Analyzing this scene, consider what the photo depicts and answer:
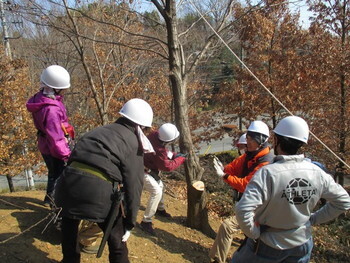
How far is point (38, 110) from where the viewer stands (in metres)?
3.34

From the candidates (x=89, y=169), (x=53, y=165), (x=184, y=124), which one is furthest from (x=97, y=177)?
(x=184, y=124)

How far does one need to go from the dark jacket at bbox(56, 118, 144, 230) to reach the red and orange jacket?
1.49 metres

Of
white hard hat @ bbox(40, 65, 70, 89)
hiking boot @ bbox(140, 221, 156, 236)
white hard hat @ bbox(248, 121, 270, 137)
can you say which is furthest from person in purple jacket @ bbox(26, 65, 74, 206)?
white hard hat @ bbox(248, 121, 270, 137)

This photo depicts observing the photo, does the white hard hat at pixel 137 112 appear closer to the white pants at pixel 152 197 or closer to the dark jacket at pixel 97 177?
the dark jacket at pixel 97 177

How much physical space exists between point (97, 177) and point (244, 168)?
7.03 ft

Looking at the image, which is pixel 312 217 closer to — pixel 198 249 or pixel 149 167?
pixel 198 249

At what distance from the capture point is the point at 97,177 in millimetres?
2465

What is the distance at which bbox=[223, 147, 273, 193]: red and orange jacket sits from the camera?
12.0 feet

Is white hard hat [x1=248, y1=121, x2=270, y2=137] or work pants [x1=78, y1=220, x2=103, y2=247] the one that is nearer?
work pants [x1=78, y1=220, x2=103, y2=247]

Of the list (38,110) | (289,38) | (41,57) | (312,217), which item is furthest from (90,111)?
(312,217)

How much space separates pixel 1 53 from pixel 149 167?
1155cm

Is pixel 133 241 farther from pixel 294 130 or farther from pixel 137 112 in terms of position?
pixel 294 130

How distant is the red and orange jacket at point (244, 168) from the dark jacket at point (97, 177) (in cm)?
149

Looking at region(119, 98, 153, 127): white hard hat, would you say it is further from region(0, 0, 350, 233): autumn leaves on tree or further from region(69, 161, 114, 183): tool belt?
region(0, 0, 350, 233): autumn leaves on tree
